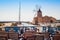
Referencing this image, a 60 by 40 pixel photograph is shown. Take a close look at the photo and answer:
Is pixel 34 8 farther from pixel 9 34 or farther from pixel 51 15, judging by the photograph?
pixel 9 34

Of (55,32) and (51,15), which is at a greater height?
(51,15)

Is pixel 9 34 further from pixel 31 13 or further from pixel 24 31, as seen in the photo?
pixel 31 13

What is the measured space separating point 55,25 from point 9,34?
0.88 meters

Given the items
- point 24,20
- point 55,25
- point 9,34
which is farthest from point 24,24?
point 55,25

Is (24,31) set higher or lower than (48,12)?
lower

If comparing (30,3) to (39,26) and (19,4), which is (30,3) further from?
(39,26)

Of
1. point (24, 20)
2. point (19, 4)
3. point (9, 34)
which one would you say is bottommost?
point (9, 34)

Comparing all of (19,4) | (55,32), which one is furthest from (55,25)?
(19,4)

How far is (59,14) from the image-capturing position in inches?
155

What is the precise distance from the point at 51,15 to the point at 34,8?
1.17 ft

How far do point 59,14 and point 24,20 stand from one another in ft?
2.25

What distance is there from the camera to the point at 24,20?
12.8 feet

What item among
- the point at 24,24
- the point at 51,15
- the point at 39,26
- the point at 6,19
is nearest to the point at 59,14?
the point at 51,15

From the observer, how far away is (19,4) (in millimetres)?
3941
